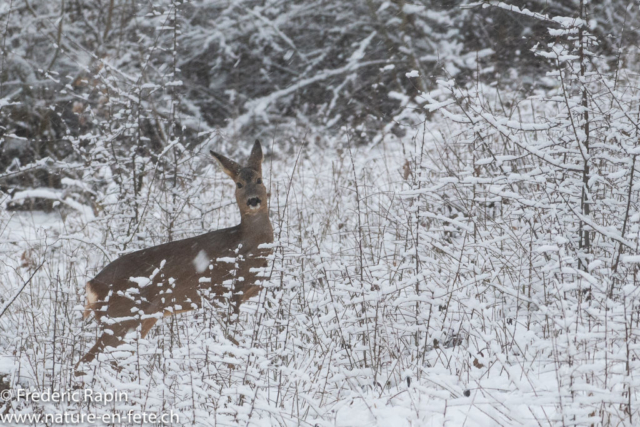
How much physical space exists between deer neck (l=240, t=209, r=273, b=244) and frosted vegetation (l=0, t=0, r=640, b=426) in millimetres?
314

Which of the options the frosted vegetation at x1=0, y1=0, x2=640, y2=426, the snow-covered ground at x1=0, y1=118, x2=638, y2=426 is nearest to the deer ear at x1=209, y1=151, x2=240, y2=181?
the frosted vegetation at x1=0, y1=0, x2=640, y2=426

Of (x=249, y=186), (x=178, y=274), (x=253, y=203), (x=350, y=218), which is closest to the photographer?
(x=178, y=274)

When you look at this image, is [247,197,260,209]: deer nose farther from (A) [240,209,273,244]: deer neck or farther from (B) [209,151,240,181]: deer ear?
(B) [209,151,240,181]: deer ear

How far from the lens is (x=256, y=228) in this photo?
180 inches

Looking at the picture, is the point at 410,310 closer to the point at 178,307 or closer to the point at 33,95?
the point at 178,307

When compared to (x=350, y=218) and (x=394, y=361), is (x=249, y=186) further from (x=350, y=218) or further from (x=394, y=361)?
(x=394, y=361)

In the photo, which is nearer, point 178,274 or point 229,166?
point 178,274

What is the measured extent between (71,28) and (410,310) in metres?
7.99

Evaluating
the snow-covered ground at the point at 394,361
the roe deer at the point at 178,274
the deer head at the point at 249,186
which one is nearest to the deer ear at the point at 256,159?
the deer head at the point at 249,186

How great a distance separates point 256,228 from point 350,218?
1.53 meters

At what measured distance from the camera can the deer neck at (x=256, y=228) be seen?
4545 millimetres

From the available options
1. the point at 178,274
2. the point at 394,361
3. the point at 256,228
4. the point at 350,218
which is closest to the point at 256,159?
the point at 256,228

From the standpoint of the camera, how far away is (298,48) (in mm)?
11117

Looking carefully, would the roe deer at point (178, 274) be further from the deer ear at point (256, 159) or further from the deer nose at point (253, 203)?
the deer ear at point (256, 159)
